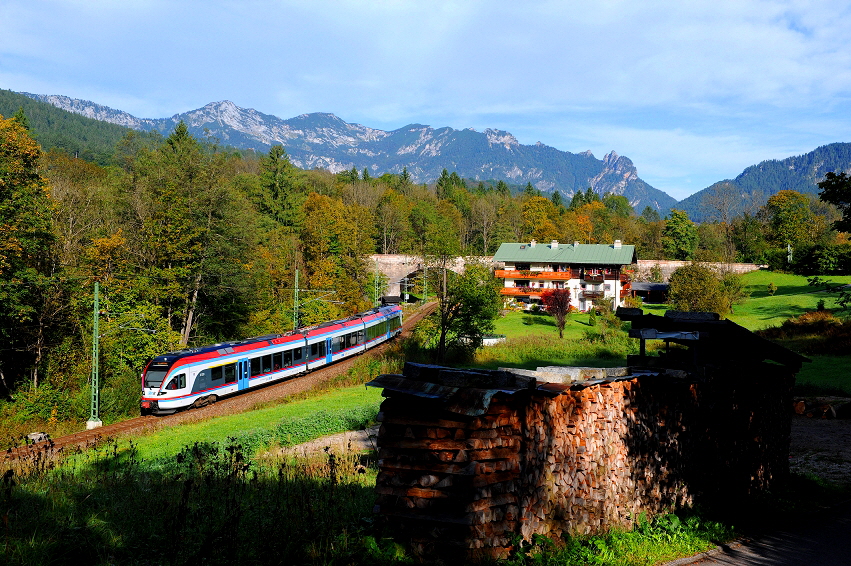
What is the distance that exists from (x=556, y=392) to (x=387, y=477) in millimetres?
2233

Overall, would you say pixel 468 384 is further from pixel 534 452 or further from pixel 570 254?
pixel 570 254

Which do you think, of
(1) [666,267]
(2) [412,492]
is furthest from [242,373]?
(1) [666,267]

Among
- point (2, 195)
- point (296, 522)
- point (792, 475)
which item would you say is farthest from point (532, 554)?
point (2, 195)

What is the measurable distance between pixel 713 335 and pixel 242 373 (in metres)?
22.9

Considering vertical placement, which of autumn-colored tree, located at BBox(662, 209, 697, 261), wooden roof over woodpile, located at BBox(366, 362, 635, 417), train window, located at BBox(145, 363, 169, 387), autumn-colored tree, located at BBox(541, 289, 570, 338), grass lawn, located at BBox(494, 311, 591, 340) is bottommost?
grass lawn, located at BBox(494, 311, 591, 340)

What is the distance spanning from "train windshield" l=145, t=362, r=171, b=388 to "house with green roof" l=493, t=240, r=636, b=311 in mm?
54572

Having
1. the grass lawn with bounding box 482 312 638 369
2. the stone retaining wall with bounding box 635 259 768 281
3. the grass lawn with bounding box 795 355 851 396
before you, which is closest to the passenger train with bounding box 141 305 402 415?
the grass lawn with bounding box 482 312 638 369

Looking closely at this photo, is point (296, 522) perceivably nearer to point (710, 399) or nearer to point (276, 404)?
point (710, 399)

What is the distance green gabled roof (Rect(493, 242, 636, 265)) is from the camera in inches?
2950

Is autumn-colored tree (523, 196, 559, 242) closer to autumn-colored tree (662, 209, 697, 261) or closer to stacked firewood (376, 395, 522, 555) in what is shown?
autumn-colored tree (662, 209, 697, 261)

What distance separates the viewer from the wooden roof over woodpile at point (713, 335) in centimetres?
1144

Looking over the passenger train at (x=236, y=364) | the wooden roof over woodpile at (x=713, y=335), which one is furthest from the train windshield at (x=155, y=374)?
the wooden roof over woodpile at (x=713, y=335)

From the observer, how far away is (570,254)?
7762 cm

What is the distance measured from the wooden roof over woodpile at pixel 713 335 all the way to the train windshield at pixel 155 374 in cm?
→ 2057
